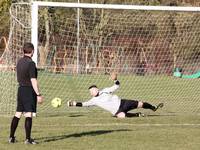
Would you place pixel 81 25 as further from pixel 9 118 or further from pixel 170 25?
pixel 9 118

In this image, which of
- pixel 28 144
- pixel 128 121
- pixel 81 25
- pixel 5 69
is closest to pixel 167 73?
pixel 81 25

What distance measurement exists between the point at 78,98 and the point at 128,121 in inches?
316

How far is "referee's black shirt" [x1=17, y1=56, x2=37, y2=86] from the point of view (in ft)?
37.3

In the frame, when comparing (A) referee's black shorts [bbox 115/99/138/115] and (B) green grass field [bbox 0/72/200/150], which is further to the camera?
(A) referee's black shorts [bbox 115/99/138/115]

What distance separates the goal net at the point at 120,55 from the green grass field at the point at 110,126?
18 cm

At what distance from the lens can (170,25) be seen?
87.5ft

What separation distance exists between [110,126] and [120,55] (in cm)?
1778

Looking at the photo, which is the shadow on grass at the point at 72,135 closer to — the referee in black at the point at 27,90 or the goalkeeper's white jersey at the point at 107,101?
the referee in black at the point at 27,90

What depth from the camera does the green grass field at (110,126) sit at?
11.4 m

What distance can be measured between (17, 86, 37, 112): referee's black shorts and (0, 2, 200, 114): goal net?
887 centimetres

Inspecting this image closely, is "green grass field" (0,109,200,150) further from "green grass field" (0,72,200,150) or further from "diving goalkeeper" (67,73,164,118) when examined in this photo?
"diving goalkeeper" (67,73,164,118)

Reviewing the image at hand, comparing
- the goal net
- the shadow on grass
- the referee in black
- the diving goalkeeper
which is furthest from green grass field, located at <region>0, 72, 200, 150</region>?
the referee in black

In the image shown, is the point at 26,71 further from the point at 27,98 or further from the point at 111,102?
the point at 111,102

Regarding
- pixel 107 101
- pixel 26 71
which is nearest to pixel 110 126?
pixel 107 101
